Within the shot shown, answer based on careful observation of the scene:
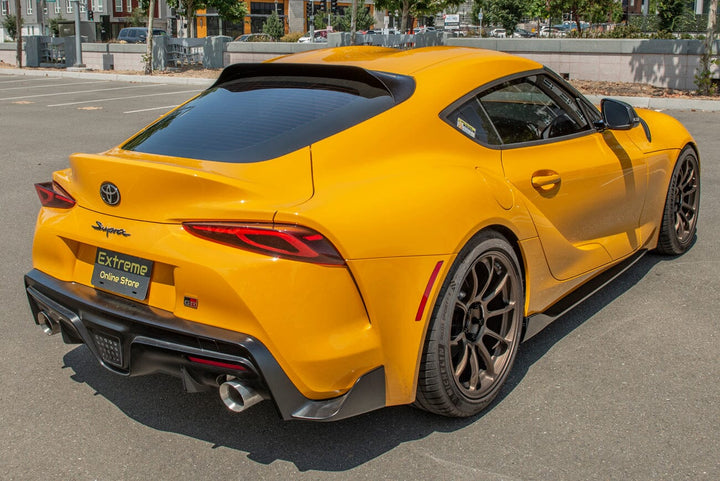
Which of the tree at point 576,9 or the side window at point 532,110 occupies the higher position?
the tree at point 576,9

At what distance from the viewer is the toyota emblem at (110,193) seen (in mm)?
2969

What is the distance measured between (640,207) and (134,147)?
117 inches

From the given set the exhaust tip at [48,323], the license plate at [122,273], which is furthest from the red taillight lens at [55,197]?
the exhaust tip at [48,323]

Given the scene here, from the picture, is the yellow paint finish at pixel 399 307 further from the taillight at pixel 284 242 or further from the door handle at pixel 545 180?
the door handle at pixel 545 180

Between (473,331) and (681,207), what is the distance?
9.07 feet

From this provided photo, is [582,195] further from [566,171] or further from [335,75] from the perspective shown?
[335,75]

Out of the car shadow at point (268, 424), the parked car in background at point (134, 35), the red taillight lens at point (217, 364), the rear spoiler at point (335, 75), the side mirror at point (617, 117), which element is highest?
the parked car in background at point (134, 35)

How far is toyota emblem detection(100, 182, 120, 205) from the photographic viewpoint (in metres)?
2.97

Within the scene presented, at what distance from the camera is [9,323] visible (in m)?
4.41

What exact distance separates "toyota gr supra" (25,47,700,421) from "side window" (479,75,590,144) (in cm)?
2

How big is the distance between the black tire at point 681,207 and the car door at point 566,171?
61cm

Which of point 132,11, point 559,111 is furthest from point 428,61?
point 132,11

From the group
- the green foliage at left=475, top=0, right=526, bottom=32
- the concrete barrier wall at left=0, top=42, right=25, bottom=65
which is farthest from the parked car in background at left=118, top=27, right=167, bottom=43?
the green foliage at left=475, top=0, right=526, bottom=32

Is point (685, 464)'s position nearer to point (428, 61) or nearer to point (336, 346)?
point (336, 346)
